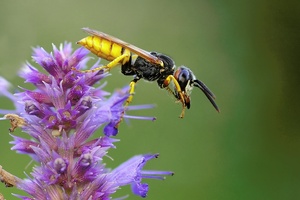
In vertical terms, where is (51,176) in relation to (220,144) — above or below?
above

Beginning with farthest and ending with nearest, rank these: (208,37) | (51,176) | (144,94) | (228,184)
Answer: (208,37), (144,94), (228,184), (51,176)

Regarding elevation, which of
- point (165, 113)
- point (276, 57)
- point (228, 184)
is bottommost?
point (228, 184)

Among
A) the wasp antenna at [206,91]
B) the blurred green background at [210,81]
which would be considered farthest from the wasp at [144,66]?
the blurred green background at [210,81]

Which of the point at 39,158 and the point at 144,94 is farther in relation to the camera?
the point at 144,94

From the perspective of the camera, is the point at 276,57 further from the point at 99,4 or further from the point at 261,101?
the point at 99,4

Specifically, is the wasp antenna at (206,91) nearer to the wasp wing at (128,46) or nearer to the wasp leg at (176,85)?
the wasp leg at (176,85)

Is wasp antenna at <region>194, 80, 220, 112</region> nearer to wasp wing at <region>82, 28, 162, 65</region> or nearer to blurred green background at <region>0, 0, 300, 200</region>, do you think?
wasp wing at <region>82, 28, 162, 65</region>

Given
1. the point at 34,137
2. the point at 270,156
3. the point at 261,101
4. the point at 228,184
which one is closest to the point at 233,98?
the point at 261,101

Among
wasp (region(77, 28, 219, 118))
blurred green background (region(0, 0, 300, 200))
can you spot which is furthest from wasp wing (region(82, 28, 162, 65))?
blurred green background (region(0, 0, 300, 200))
